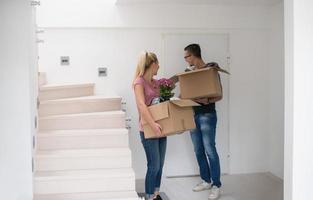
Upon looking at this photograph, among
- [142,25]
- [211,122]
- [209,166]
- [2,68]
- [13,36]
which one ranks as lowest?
[209,166]

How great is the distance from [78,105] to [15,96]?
1379 millimetres

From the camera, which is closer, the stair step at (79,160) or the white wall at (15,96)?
the white wall at (15,96)

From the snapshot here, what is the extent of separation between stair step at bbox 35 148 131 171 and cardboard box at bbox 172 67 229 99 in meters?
0.89

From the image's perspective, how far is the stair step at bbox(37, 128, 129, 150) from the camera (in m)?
3.67

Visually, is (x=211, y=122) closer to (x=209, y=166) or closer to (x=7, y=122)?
(x=209, y=166)

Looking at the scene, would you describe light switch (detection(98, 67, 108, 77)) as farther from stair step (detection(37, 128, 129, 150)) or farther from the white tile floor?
the white tile floor

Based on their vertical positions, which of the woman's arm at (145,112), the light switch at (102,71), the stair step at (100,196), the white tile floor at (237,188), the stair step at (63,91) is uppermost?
the light switch at (102,71)

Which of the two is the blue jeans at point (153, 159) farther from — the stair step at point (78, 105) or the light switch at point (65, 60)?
the light switch at point (65, 60)

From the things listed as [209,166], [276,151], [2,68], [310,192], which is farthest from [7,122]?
[276,151]

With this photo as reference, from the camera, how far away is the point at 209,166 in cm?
442

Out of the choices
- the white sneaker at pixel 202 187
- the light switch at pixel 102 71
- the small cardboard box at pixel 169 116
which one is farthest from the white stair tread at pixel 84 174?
the light switch at pixel 102 71

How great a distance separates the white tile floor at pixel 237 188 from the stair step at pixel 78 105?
104 cm

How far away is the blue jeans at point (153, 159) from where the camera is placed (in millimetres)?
3604

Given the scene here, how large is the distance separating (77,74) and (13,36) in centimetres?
210
